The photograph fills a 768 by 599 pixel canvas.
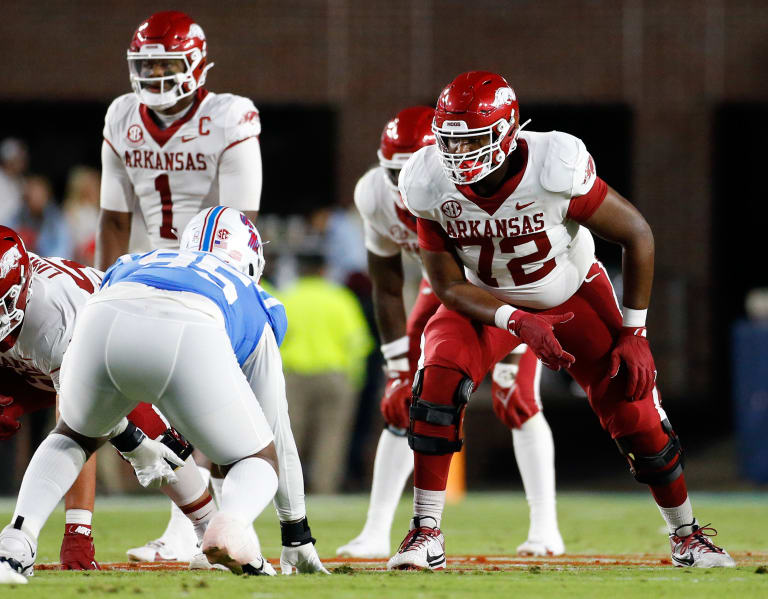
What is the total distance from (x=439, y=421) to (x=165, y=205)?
1.76 meters

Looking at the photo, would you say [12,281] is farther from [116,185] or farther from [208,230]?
[116,185]

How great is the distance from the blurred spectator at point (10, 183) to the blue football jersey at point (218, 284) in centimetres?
731

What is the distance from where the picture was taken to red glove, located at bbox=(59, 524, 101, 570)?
16.9 ft

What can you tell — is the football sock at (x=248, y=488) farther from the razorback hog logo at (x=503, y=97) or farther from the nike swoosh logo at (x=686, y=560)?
the nike swoosh logo at (x=686, y=560)

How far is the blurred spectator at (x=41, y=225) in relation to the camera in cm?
1146

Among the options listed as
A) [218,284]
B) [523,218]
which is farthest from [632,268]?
[218,284]

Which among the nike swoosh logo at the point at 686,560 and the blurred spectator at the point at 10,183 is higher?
the blurred spectator at the point at 10,183

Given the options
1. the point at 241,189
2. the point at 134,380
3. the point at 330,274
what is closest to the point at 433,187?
the point at 241,189

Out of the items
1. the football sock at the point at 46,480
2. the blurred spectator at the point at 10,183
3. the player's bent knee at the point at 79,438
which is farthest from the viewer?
the blurred spectator at the point at 10,183

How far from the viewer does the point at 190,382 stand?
4305 mm

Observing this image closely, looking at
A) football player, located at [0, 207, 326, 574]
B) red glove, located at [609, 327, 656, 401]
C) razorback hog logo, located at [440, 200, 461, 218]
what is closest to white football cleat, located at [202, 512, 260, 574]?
football player, located at [0, 207, 326, 574]

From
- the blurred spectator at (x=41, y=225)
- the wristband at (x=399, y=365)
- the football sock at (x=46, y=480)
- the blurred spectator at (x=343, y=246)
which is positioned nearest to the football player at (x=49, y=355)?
the football sock at (x=46, y=480)

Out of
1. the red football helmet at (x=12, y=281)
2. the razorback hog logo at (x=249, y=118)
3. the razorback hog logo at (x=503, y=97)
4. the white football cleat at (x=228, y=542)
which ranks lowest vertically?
the white football cleat at (x=228, y=542)

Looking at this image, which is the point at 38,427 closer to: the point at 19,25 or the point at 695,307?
the point at 19,25
